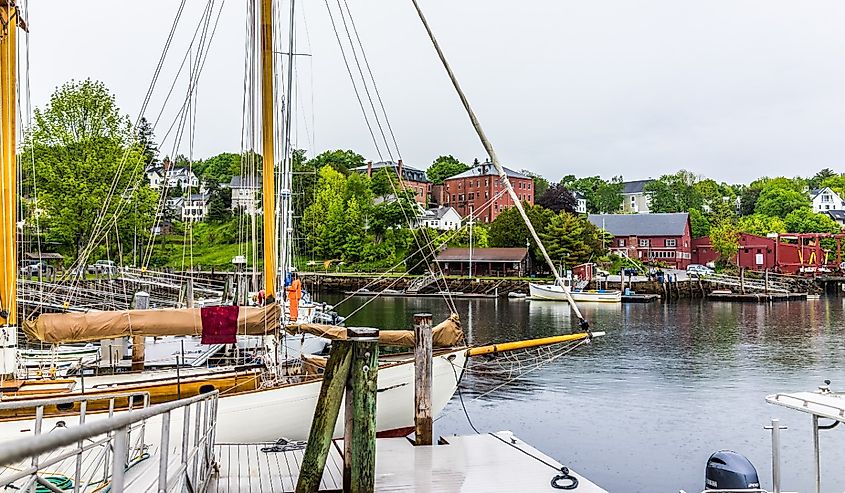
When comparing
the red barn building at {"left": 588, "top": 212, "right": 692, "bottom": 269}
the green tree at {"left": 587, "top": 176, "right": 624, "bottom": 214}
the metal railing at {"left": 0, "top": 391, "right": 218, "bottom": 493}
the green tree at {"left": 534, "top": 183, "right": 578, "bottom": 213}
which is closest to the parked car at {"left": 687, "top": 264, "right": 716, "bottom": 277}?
the red barn building at {"left": 588, "top": 212, "right": 692, "bottom": 269}

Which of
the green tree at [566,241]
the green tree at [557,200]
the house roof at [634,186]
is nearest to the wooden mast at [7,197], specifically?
the green tree at [566,241]

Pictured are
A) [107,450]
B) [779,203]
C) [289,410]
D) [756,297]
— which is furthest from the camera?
[779,203]

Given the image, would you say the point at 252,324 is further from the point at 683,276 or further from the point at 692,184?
the point at 692,184

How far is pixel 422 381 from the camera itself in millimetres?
14562

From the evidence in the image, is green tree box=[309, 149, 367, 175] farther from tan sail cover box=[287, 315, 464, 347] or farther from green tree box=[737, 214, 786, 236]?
tan sail cover box=[287, 315, 464, 347]

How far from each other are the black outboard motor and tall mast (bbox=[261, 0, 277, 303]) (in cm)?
955

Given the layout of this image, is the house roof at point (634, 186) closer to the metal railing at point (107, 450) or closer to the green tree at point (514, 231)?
the green tree at point (514, 231)

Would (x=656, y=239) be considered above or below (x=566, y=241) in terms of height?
above

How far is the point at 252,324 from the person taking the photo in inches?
639

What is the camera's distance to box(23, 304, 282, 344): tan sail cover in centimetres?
1524

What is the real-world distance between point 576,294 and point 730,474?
70409 mm

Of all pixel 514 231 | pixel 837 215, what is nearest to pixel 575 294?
pixel 514 231

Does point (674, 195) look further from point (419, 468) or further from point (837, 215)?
point (419, 468)

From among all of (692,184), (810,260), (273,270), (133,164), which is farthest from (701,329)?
(692,184)
